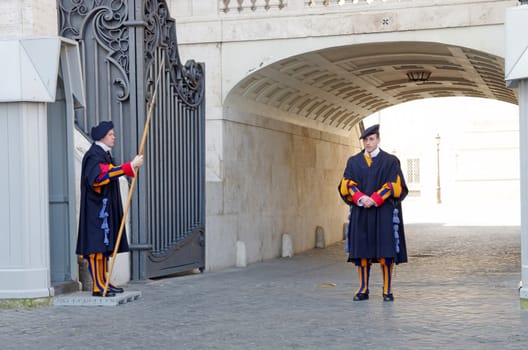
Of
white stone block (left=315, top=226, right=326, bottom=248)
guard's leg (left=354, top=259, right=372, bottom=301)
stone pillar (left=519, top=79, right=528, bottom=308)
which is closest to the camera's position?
stone pillar (left=519, top=79, right=528, bottom=308)

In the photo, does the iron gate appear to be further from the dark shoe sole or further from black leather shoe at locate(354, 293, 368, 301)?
the dark shoe sole

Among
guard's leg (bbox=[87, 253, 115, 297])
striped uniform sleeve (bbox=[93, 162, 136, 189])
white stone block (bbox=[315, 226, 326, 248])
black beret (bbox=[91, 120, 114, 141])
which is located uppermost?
black beret (bbox=[91, 120, 114, 141])

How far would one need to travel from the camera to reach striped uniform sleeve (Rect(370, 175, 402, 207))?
941 cm

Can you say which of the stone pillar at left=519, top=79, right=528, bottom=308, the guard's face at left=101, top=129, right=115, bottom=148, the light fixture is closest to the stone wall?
the light fixture

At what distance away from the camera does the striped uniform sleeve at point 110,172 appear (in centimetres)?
933

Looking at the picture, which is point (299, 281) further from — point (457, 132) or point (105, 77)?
point (457, 132)

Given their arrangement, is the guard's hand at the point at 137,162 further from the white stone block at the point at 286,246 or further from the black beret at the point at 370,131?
the white stone block at the point at 286,246

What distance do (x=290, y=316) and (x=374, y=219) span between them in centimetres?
154

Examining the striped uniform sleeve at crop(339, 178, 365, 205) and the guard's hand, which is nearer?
the guard's hand

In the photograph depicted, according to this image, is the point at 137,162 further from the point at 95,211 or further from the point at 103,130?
the point at 95,211

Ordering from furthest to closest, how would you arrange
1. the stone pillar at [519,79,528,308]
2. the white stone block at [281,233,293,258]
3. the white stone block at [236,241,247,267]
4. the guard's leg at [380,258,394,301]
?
the white stone block at [281,233,293,258], the white stone block at [236,241,247,267], the guard's leg at [380,258,394,301], the stone pillar at [519,79,528,308]

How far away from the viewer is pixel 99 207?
31.3 ft

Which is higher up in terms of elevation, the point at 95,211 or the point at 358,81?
the point at 358,81

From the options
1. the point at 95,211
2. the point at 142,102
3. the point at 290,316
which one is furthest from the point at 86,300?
the point at 142,102
